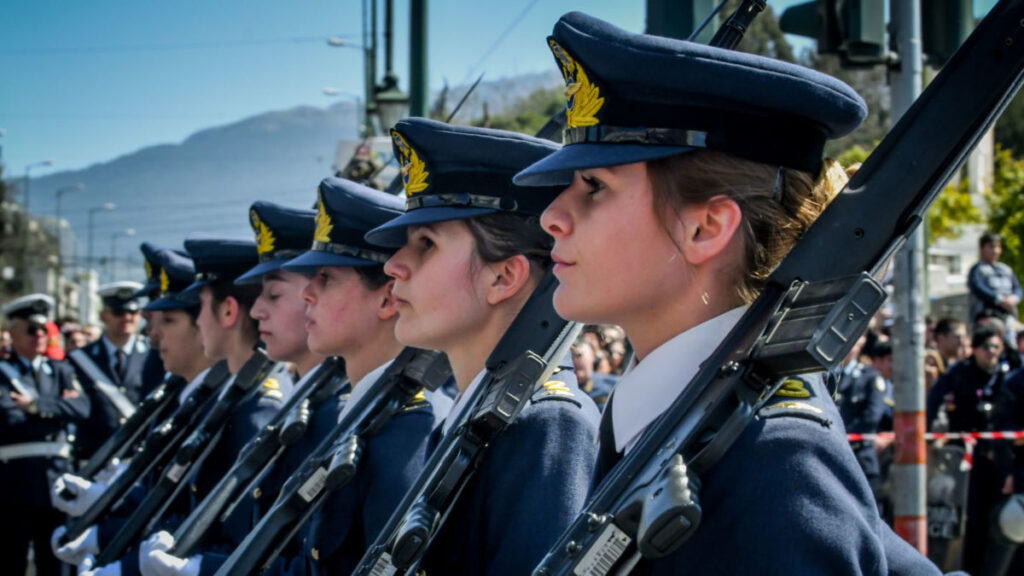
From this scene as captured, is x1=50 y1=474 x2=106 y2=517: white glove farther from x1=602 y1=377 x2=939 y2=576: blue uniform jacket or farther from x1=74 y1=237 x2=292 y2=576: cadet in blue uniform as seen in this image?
x1=602 y1=377 x2=939 y2=576: blue uniform jacket

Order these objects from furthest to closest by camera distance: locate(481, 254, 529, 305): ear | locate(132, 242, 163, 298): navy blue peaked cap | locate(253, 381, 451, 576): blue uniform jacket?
1. locate(132, 242, 163, 298): navy blue peaked cap
2. locate(253, 381, 451, 576): blue uniform jacket
3. locate(481, 254, 529, 305): ear

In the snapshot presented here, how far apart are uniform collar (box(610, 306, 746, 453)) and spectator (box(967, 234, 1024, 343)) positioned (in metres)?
10.1

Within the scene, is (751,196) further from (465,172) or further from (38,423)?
(38,423)

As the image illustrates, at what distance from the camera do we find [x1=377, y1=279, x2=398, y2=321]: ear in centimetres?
424

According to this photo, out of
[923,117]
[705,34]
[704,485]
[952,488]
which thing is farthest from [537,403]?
[952,488]

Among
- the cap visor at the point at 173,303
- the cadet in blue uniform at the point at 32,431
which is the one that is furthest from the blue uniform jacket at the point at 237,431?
the cadet in blue uniform at the point at 32,431

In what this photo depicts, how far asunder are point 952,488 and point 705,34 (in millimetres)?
5762

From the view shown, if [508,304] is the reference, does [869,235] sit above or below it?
above

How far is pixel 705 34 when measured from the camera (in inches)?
169

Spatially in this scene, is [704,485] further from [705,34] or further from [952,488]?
[952,488]

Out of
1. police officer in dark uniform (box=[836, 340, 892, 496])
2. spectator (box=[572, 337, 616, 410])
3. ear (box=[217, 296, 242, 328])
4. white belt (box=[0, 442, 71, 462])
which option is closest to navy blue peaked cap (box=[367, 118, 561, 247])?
ear (box=[217, 296, 242, 328])

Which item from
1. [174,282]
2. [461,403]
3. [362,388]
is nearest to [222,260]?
[174,282]

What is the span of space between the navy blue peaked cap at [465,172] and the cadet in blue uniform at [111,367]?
7.25m

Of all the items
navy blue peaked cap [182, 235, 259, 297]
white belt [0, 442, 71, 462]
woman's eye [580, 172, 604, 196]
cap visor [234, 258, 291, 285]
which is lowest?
white belt [0, 442, 71, 462]
